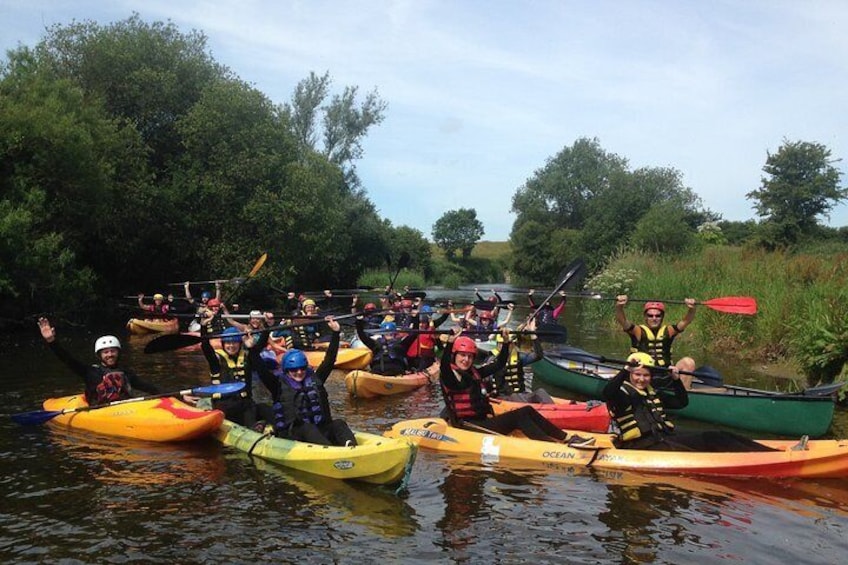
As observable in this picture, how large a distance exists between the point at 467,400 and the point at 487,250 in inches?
3145

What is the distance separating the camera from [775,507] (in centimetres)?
611

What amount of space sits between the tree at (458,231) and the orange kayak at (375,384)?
68.4 metres

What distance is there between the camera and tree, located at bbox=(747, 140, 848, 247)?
1356 inches

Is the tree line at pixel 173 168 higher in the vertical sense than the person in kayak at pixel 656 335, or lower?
higher

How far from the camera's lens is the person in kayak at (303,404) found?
706 centimetres

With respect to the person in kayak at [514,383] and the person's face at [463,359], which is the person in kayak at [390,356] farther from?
the person's face at [463,359]

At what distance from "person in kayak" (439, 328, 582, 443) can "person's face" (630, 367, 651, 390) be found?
1055 mm

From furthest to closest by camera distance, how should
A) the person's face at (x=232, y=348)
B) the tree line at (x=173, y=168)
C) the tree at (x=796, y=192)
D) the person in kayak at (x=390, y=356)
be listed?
the tree at (x=796, y=192), the tree line at (x=173, y=168), the person in kayak at (x=390, y=356), the person's face at (x=232, y=348)

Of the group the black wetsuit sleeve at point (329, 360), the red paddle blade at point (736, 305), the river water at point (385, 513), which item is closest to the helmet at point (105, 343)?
the river water at point (385, 513)

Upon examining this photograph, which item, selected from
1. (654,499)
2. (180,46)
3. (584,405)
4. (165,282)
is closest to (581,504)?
(654,499)

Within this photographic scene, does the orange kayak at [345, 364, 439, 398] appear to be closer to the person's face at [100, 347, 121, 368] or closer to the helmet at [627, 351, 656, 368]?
the person's face at [100, 347, 121, 368]

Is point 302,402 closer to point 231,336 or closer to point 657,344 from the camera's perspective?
point 231,336

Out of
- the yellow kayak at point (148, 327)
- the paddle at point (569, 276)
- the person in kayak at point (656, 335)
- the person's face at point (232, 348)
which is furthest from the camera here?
the yellow kayak at point (148, 327)

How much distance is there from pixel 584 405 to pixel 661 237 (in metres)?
28.7
